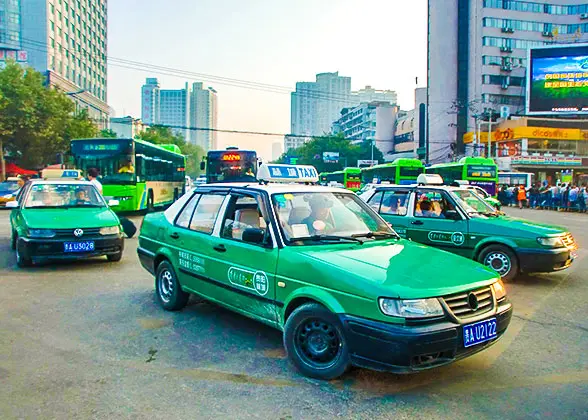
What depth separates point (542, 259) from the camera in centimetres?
717

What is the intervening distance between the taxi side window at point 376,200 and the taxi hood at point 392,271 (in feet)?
14.8

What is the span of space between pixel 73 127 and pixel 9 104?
586 cm

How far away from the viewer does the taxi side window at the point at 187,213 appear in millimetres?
5594

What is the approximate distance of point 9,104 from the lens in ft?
110

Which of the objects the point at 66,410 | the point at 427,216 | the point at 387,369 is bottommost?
the point at 66,410

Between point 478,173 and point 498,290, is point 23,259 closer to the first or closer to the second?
point 498,290

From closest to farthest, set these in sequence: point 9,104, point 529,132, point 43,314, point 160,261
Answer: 1. point 43,314
2. point 160,261
3. point 9,104
4. point 529,132

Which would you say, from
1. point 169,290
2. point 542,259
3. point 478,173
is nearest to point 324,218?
point 169,290

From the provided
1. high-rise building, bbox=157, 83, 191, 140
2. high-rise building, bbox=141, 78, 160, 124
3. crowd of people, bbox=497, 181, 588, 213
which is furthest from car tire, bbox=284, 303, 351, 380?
high-rise building, bbox=157, 83, 191, 140

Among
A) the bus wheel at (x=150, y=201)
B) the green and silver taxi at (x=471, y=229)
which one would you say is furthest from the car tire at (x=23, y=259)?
the bus wheel at (x=150, y=201)

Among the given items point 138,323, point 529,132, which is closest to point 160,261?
point 138,323

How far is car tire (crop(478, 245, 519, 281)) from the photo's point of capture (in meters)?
7.40

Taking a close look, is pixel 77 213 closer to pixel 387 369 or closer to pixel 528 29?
pixel 387 369

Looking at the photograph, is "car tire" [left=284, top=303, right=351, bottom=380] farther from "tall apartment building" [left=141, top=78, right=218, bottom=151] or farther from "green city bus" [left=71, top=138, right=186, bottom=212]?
"tall apartment building" [left=141, top=78, right=218, bottom=151]
